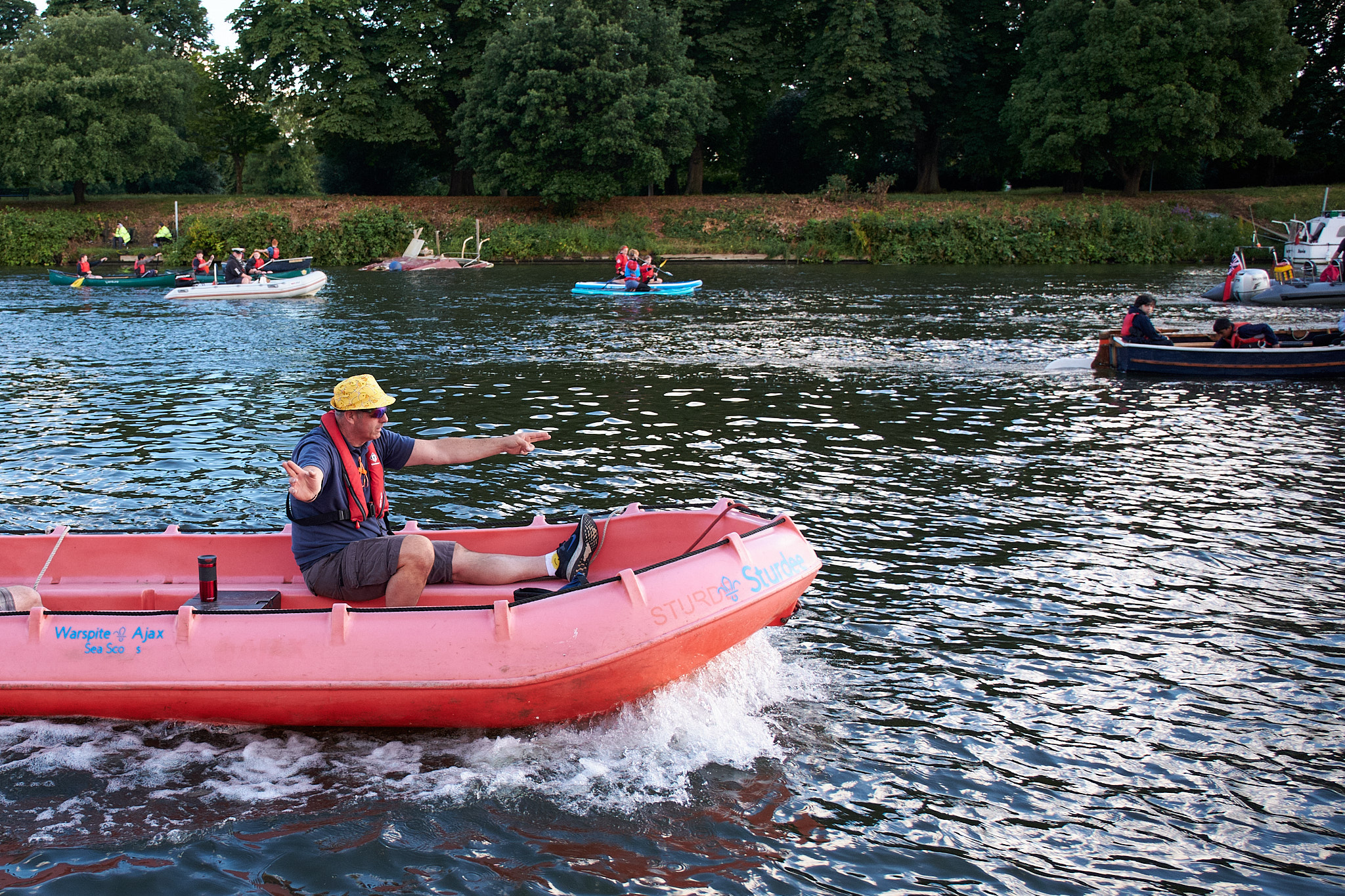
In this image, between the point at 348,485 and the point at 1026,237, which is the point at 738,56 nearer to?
the point at 1026,237

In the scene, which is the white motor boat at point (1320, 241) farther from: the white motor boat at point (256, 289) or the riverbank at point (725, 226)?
the white motor boat at point (256, 289)

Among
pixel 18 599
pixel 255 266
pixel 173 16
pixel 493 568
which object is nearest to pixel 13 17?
pixel 173 16

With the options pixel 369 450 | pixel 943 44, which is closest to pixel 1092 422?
pixel 369 450

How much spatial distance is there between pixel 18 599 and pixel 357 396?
8.06ft

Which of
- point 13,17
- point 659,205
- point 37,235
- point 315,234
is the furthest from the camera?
point 13,17

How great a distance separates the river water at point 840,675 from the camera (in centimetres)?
475

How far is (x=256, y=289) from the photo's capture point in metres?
30.7

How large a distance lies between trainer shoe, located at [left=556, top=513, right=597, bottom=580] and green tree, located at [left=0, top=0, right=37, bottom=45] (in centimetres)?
7053

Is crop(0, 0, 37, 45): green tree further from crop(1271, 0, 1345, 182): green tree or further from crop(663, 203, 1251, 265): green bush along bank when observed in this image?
crop(1271, 0, 1345, 182): green tree

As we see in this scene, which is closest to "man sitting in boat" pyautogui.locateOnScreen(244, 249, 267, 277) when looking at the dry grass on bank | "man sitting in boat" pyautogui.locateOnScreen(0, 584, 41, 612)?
the dry grass on bank

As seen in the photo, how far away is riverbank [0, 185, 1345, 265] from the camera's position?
45062 mm

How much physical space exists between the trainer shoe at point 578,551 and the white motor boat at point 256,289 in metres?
26.5

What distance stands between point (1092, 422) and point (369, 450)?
10.2m

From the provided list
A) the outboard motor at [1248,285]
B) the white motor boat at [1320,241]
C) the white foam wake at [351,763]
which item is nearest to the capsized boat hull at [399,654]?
the white foam wake at [351,763]
